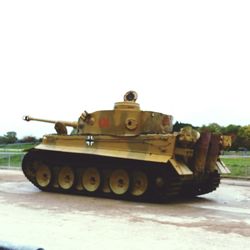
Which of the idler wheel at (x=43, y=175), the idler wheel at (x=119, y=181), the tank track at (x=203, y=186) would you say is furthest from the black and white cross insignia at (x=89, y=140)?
the tank track at (x=203, y=186)

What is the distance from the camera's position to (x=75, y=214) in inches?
431

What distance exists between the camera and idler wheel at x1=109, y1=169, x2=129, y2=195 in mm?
14578

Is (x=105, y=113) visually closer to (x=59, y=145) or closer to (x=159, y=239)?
(x=59, y=145)

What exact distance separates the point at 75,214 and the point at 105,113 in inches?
224

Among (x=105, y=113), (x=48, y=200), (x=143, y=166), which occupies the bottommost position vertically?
(x=48, y=200)

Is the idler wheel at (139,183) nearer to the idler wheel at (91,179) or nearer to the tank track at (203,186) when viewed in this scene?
the idler wheel at (91,179)

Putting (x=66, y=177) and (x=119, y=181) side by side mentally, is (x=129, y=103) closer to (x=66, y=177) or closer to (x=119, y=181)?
(x=119, y=181)

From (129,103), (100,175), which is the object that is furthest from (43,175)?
(129,103)

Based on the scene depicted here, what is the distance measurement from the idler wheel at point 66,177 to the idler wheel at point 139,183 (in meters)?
2.28

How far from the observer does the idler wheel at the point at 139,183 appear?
14.3 meters

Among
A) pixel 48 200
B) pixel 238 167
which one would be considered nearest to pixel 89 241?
pixel 48 200

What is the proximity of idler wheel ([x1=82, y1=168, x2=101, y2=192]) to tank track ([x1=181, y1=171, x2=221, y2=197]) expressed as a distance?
2.73 metres

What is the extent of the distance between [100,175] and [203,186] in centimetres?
355

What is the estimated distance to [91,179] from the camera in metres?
15.4
